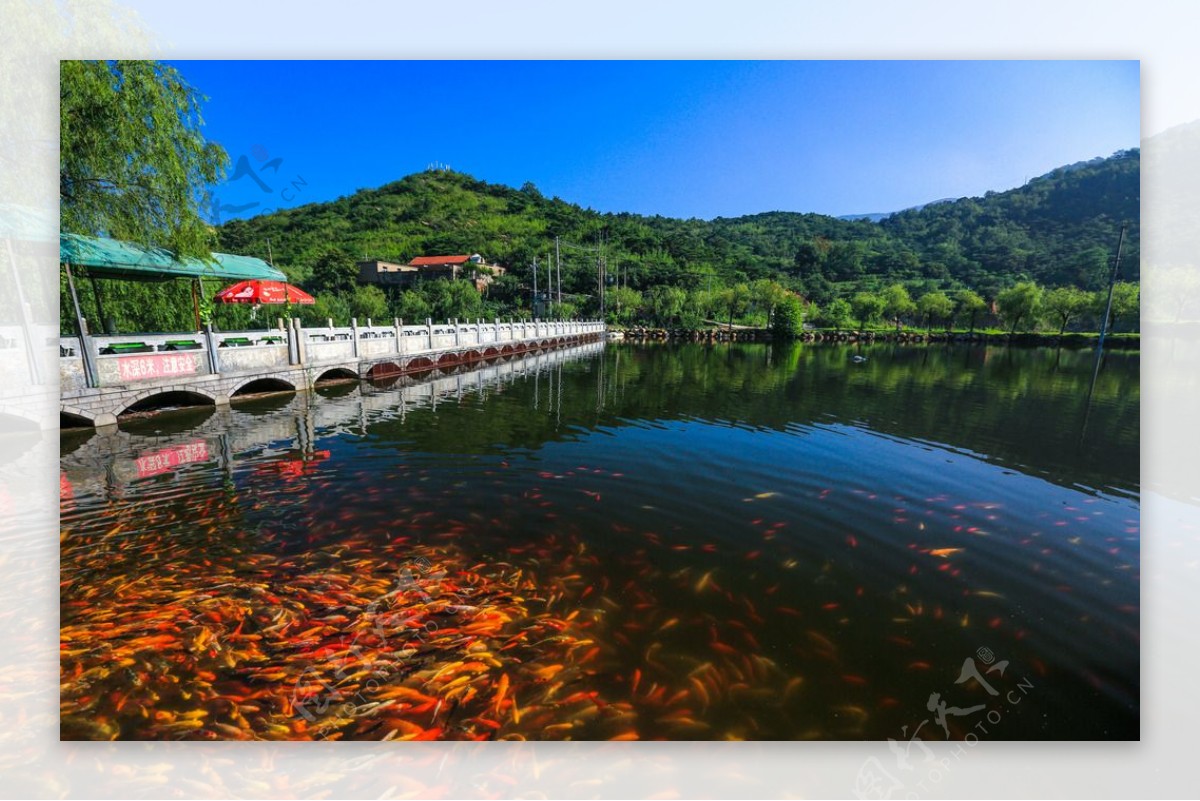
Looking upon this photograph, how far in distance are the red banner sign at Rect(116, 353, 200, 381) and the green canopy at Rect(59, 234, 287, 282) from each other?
1.79 m

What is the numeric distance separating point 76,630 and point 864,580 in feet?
19.3

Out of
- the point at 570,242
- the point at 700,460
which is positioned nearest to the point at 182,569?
the point at 700,460

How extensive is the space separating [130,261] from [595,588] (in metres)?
11.0

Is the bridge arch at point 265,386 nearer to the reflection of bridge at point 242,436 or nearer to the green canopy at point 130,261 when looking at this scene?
the reflection of bridge at point 242,436

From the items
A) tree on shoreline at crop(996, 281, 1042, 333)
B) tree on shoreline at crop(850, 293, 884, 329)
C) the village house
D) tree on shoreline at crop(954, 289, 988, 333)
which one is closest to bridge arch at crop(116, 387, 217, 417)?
the village house

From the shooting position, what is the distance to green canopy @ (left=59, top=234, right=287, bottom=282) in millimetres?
7762

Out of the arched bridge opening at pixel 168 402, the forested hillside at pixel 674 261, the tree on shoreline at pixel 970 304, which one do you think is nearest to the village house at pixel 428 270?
the forested hillside at pixel 674 261

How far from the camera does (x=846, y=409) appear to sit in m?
12.6

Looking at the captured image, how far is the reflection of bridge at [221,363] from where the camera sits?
8805 millimetres

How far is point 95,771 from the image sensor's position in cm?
229

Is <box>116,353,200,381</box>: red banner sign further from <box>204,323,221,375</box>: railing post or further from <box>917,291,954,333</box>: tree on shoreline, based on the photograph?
<box>917,291,954,333</box>: tree on shoreline

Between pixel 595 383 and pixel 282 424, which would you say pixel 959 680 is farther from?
pixel 595 383

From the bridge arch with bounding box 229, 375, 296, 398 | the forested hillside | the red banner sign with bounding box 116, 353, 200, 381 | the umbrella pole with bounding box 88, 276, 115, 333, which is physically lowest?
the bridge arch with bounding box 229, 375, 296, 398

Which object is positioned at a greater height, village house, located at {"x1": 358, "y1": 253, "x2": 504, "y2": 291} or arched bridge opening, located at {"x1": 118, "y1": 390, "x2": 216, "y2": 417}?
village house, located at {"x1": 358, "y1": 253, "x2": 504, "y2": 291}
